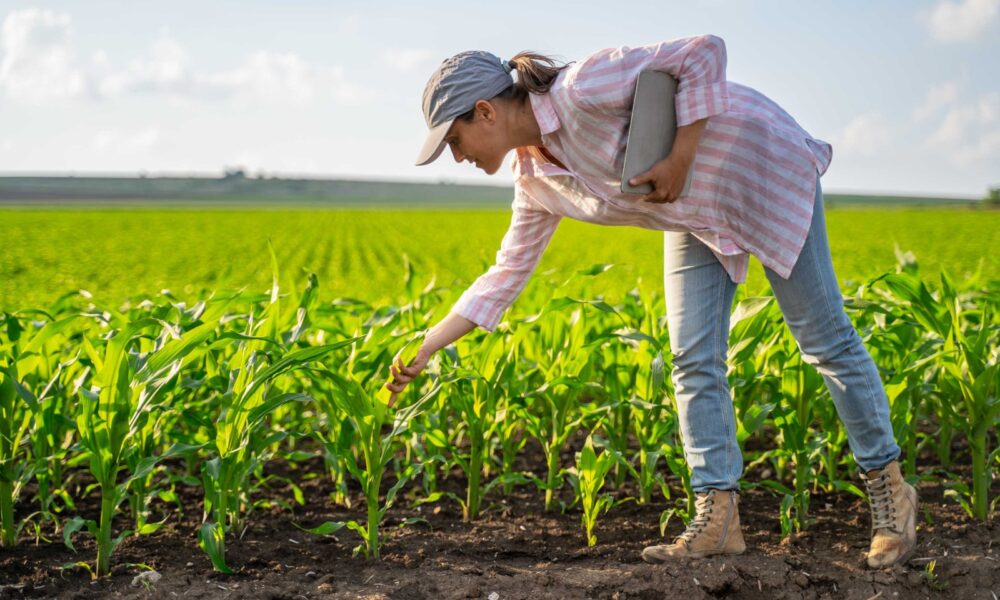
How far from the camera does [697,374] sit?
281 cm

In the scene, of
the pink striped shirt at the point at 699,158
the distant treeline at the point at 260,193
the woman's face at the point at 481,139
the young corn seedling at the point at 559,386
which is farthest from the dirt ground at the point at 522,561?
the distant treeline at the point at 260,193

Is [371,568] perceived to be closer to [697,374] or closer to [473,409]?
[473,409]

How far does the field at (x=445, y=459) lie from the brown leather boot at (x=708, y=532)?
7cm

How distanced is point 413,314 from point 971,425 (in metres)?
2.28

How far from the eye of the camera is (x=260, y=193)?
121 meters

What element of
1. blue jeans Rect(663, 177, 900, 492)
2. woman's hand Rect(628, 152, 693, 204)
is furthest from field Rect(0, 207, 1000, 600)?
woman's hand Rect(628, 152, 693, 204)

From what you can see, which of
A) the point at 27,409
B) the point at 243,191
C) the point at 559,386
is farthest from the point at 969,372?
the point at 243,191

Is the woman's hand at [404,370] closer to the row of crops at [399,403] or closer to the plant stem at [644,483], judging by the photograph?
the row of crops at [399,403]

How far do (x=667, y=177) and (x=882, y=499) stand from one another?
1.27 meters

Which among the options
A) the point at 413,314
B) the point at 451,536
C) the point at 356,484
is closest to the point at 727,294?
the point at 451,536

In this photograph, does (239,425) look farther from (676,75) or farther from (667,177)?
(676,75)

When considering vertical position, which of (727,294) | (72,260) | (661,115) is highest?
(661,115)

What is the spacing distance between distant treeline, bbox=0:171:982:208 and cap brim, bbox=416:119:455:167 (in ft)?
298

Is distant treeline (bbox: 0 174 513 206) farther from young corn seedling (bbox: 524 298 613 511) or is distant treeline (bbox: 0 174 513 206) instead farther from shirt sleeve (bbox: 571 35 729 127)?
shirt sleeve (bbox: 571 35 729 127)
